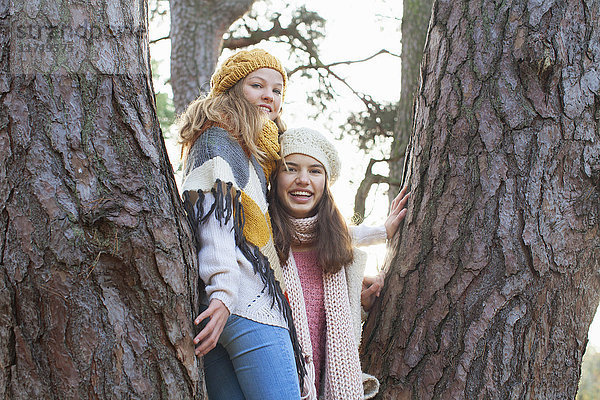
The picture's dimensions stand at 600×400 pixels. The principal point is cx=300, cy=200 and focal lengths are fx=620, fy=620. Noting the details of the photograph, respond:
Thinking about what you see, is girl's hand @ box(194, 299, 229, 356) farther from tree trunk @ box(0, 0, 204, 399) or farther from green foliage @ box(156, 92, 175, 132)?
green foliage @ box(156, 92, 175, 132)

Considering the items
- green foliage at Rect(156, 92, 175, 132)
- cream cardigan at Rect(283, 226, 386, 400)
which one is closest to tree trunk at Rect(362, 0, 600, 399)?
cream cardigan at Rect(283, 226, 386, 400)

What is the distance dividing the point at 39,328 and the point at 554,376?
172 centimetres

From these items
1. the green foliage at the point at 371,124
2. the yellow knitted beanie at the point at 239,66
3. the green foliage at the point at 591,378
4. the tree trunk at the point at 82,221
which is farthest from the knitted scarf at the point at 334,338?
the green foliage at the point at 591,378

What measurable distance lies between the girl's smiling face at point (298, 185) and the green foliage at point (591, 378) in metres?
14.8

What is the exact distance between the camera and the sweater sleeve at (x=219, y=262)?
208 centimetres

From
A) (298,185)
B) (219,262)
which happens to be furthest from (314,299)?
(219,262)

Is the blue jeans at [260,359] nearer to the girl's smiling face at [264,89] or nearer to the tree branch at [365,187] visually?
the girl's smiling face at [264,89]

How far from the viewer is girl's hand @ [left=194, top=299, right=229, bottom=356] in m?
1.85

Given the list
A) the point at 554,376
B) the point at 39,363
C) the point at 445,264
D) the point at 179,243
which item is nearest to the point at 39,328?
the point at 39,363

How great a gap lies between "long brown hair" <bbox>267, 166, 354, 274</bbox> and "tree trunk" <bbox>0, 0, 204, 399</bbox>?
3.44 feet

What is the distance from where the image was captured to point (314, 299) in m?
2.82

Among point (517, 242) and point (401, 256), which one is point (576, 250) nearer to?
point (517, 242)

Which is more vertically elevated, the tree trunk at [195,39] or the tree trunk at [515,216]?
the tree trunk at [195,39]

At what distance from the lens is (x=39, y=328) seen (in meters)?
1.55
